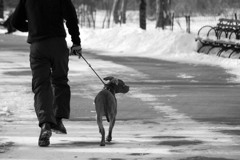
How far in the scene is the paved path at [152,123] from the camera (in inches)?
324

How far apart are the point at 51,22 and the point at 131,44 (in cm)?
2049

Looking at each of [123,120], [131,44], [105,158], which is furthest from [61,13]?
[131,44]

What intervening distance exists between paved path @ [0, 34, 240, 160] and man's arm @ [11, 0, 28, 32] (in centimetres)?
124

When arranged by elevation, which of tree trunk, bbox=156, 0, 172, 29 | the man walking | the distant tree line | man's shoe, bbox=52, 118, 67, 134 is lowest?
Result: the distant tree line

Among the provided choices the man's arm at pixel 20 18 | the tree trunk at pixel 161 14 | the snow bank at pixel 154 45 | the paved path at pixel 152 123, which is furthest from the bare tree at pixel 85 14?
the man's arm at pixel 20 18

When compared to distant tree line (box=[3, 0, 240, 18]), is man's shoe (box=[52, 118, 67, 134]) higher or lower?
higher

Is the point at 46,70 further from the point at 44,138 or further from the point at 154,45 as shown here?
the point at 154,45

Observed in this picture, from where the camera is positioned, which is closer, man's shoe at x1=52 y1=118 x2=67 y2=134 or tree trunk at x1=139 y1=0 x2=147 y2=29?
man's shoe at x1=52 y1=118 x2=67 y2=134

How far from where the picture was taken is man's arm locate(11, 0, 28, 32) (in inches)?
357

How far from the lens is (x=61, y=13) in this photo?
8.94m

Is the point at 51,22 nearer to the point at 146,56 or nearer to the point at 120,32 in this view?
the point at 146,56

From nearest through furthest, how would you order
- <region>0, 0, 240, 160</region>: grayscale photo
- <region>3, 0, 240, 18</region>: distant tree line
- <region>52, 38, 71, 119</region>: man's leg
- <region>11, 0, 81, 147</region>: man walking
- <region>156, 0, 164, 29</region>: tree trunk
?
<region>0, 0, 240, 160</region>: grayscale photo → <region>11, 0, 81, 147</region>: man walking → <region>52, 38, 71, 119</region>: man's leg → <region>156, 0, 164, 29</region>: tree trunk → <region>3, 0, 240, 18</region>: distant tree line

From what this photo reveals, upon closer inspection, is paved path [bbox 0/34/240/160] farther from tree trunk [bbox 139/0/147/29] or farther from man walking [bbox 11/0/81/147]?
tree trunk [bbox 139/0/147/29]

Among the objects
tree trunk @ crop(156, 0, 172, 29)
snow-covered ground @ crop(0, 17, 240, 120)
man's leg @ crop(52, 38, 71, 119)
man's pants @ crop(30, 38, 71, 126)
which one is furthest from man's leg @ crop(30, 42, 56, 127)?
tree trunk @ crop(156, 0, 172, 29)
